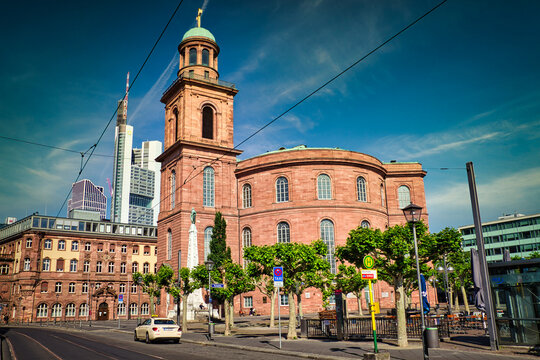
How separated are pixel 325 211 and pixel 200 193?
44.7 ft

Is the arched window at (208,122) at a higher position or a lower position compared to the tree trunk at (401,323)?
higher

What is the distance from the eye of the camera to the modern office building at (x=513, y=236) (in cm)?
9612

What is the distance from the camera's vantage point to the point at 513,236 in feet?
331

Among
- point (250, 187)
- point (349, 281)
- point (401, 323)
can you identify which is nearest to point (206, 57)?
point (250, 187)

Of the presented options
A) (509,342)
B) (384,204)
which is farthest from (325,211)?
(509,342)

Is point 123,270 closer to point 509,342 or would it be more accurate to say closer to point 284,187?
point 284,187

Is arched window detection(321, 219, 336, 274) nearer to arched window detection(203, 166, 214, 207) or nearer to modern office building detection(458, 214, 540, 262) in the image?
arched window detection(203, 166, 214, 207)

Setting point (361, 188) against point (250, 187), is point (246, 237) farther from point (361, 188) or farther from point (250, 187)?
point (361, 188)

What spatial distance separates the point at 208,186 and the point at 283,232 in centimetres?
992

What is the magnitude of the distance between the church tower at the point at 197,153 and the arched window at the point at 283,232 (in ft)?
17.9

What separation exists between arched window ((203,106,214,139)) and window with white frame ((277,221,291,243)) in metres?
13.7

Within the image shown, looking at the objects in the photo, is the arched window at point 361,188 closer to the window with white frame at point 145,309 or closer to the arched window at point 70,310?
the window with white frame at point 145,309

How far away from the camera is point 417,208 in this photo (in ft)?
47.5

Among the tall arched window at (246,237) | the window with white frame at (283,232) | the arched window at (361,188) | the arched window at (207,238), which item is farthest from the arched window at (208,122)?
the arched window at (361,188)
